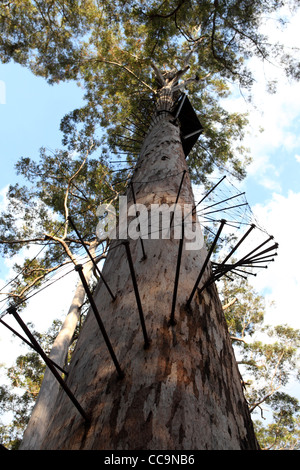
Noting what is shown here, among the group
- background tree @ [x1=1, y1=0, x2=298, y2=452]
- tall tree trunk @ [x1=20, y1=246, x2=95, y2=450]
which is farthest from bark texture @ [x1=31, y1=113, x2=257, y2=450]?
background tree @ [x1=1, y1=0, x2=298, y2=452]

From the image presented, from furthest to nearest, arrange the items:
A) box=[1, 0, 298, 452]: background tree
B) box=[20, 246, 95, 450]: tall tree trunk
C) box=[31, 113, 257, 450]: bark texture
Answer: box=[1, 0, 298, 452]: background tree, box=[20, 246, 95, 450]: tall tree trunk, box=[31, 113, 257, 450]: bark texture

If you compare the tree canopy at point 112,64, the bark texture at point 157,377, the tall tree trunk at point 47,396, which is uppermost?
the tree canopy at point 112,64

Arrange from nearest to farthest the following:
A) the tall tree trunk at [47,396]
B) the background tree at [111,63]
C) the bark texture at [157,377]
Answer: the bark texture at [157,377], the tall tree trunk at [47,396], the background tree at [111,63]

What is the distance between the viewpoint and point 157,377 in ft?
2.73

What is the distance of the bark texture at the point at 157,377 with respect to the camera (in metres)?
0.72

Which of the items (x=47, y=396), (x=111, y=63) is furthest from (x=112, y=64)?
(x=47, y=396)

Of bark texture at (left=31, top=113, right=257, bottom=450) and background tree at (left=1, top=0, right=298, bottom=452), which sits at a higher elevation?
background tree at (left=1, top=0, right=298, bottom=452)

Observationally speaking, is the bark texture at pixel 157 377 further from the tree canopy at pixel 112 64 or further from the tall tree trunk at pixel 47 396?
the tree canopy at pixel 112 64

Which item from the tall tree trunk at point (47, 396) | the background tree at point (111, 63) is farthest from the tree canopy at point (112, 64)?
the tall tree trunk at point (47, 396)

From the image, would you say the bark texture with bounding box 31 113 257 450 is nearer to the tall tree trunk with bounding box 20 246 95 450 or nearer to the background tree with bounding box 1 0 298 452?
the tall tree trunk with bounding box 20 246 95 450

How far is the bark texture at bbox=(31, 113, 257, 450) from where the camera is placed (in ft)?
2.38

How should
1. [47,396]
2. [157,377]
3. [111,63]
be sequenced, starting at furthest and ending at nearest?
1. [111,63]
2. [47,396]
3. [157,377]

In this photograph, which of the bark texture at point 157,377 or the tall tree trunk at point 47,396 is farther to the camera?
the tall tree trunk at point 47,396

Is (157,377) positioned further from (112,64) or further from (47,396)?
(112,64)
